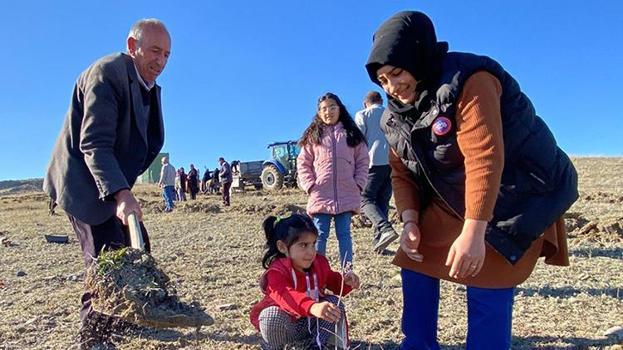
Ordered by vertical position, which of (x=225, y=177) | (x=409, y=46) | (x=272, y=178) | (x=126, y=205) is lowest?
(x=126, y=205)

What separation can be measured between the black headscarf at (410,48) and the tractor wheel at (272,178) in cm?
2387

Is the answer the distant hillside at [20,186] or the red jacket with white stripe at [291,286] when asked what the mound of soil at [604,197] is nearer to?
the red jacket with white stripe at [291,286]

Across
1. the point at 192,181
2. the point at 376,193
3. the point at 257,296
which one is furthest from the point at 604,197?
the point at 192,181

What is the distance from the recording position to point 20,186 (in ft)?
178

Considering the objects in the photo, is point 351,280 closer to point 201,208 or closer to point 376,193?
point 376,193

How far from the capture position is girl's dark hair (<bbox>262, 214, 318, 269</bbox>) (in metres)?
3.23

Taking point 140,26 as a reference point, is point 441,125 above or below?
below

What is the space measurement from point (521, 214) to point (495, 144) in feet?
1.22

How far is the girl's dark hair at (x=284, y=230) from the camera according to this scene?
323cm

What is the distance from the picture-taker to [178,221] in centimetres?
1415

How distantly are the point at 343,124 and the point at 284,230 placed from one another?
2.07 meters

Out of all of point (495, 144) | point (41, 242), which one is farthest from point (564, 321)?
point (41, 242)

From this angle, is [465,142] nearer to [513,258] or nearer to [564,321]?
[513,258]

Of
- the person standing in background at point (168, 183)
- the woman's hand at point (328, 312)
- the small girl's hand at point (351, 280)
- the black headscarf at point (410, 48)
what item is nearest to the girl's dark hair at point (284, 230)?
the small girl's hand at point (351, 280)
